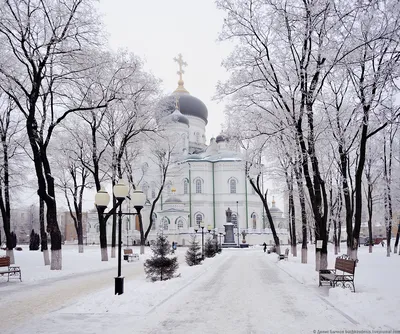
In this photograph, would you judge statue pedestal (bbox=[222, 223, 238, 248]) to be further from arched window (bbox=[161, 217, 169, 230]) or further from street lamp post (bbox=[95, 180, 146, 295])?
street lamp post (bbox=[95, 180, 146, 295])

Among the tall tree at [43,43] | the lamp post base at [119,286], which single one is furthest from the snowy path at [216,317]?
the tall tree at [43,43]

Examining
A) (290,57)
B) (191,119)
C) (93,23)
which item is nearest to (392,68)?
(290,57)

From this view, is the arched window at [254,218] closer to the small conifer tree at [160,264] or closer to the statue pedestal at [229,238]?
the statue pedestal at [229,238]

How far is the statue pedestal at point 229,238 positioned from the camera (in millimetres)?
49469

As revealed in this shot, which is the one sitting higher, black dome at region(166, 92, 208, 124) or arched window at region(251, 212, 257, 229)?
black dome at region(166, 92, 208, 124)

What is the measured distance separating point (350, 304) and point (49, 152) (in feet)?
77.6

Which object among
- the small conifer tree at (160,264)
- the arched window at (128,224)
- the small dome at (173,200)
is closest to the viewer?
the small conifer tree at (160,264)

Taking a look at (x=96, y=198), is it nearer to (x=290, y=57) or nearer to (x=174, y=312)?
(x=174, y=312)

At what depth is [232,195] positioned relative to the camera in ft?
196

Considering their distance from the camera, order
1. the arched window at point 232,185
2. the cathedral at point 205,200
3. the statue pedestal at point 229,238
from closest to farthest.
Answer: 1. the statue pedestal at point 229,238
2. the cathedral at point 205,200
3. the arched window at point 232,185

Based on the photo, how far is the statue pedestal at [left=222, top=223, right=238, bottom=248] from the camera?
49.5 m

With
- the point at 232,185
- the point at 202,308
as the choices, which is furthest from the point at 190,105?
the point at 202,308

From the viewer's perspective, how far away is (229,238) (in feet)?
165

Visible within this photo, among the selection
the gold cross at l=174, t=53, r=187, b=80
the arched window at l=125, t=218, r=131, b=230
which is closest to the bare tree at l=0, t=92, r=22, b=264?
the arched window at l=125, t=218, r=131, b=230
